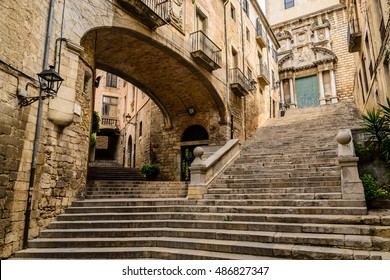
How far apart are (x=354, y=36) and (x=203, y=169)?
10542 mm

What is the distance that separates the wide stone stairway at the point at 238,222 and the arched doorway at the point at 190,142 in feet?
17.0

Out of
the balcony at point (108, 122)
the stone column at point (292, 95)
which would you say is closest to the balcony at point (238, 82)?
the stone column at point (292, 95)

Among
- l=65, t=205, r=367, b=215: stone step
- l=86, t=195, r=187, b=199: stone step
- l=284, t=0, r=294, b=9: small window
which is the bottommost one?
l=65, t=205, r=367, b=215: stone step

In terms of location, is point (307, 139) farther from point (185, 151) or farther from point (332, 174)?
point (185, 151)

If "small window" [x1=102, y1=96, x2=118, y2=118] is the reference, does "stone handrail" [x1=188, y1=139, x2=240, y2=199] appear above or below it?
below

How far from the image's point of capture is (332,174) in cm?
692

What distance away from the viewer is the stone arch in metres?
9.21

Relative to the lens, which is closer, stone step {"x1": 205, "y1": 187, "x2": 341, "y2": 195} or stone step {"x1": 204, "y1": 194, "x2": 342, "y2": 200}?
stone step {"x1": 204, "y1": 194, "x2": 342, "y2": 200}

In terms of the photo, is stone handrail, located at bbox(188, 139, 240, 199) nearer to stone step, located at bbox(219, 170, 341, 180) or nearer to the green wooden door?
stone step, located at bbox(219, 170, 341, 180)

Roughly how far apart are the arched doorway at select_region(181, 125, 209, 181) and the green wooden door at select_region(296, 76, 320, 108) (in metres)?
14.8

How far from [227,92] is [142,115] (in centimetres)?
637

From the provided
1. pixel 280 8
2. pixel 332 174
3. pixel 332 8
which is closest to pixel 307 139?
pixel 332 174

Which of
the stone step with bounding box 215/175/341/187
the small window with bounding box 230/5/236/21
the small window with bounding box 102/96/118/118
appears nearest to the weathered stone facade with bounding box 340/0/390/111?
the stone step with bounding box 215/175/341/187

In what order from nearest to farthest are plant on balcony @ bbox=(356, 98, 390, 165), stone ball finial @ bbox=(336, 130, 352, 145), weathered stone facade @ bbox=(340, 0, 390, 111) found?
stone ball finial @ bbox=(336, 130, 352, 145)
plant on balcony @ bbox=(356, 98, 390, 165)
weathered stone facade @ bbox=(340, 0, 390, 111)
